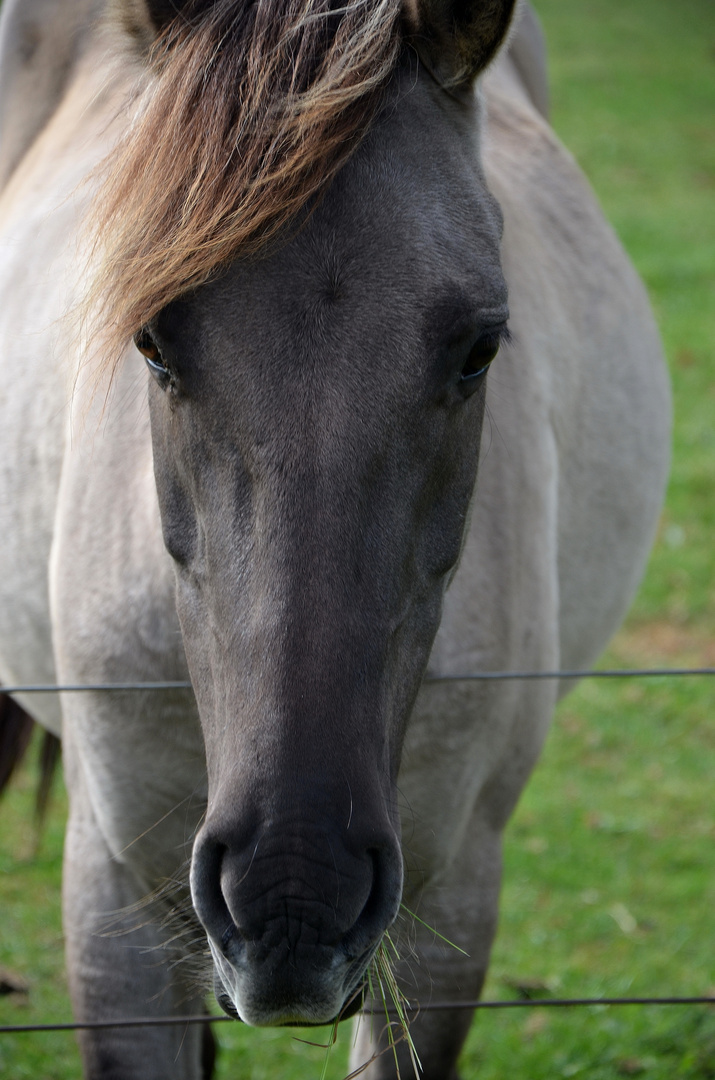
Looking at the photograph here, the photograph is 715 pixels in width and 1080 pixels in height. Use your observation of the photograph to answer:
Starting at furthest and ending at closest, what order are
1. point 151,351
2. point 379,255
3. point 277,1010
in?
point 151,351 → point 379,255 → point 277,1010

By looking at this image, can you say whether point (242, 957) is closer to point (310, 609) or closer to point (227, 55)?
point (310, 609)

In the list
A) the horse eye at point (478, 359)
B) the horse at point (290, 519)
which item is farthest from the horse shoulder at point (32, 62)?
the horse eye at point (478, 359)

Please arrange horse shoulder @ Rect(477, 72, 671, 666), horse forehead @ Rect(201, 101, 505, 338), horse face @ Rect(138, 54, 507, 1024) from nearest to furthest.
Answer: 1. horse face @ Rect(138, 54, 507, 1024)
2. horse forehead @ Rect(201, 101, 505, 338)
3. horse shoulder @ Rect(477, 72, 671, 666)

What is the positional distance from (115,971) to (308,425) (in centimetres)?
134

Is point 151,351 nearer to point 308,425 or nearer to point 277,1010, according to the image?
point 308,425

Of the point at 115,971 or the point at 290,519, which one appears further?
the point at 115,971

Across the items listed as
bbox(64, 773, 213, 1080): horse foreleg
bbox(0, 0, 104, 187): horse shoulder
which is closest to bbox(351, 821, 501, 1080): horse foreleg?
bbox(64, 773, 213, 1080): horse foreleg

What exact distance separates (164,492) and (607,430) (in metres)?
1.76

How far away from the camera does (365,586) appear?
4.54ft

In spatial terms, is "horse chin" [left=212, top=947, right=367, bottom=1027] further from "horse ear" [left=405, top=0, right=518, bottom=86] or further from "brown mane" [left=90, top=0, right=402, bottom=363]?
"horse ear" [left=405, top=0, right=518, bottom=86]

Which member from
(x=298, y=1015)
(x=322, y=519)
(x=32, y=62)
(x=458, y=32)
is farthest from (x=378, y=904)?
(x=32, y=62)

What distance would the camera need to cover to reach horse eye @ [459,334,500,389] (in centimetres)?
154

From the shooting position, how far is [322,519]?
4.45ft

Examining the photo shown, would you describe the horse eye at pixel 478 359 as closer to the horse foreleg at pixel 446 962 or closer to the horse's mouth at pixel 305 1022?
the horse's mouth at pixel 305 1022
